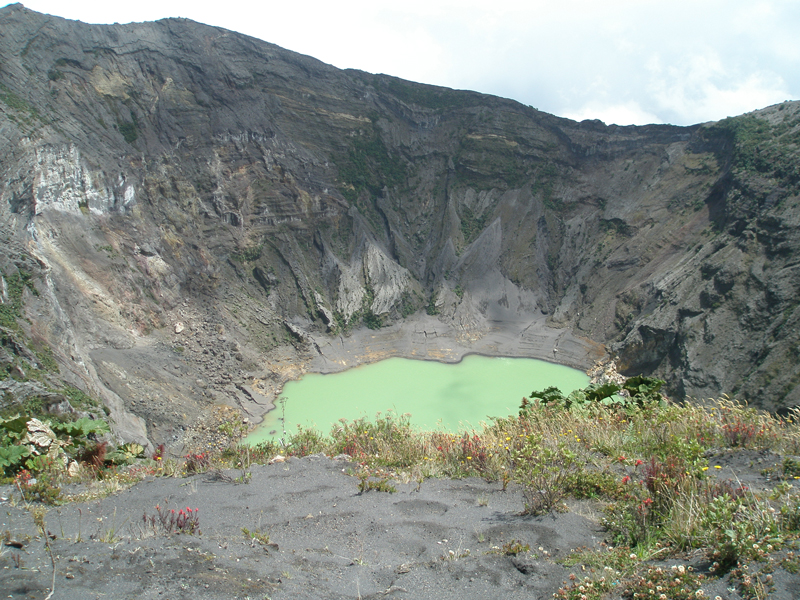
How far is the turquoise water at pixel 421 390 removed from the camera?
70.0 ft

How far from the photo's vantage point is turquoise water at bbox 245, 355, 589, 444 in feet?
70.0

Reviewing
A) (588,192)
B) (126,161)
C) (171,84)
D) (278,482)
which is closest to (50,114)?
(126,161)

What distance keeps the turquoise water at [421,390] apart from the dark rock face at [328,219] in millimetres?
2460

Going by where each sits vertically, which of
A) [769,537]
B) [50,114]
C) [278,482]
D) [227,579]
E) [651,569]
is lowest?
[278,482]

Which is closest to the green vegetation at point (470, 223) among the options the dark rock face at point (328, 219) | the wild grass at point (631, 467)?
the dark rock face at point (328, 219)

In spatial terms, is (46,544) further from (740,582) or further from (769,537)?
(769,537)

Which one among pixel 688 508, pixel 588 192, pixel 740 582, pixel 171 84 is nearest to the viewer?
pixel 740 582

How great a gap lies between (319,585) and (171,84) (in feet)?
110

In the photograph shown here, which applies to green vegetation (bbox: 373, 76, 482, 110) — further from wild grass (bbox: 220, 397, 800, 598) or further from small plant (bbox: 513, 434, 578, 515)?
small plant (bbox: 513, 434, 578, 515)

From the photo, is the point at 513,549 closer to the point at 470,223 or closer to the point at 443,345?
the point at 443,345

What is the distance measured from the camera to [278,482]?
5.67m

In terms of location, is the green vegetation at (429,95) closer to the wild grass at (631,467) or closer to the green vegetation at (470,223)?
the green vegetation at (470,223)

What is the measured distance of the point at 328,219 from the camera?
34469 mm

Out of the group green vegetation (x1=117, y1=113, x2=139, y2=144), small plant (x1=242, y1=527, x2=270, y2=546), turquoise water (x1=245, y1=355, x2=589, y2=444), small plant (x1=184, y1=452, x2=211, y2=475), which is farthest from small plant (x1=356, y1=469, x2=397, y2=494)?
green vegetation (x1=117, y1=113, x2=139, y2=144)
